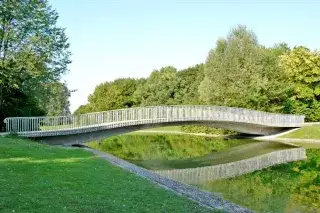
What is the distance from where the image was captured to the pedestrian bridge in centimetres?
3244

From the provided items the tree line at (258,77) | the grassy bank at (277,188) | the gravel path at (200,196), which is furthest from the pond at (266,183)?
the tree line at (258,77)

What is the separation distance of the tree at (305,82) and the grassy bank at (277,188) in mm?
29224

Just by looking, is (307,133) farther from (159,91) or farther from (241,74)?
(159,91)

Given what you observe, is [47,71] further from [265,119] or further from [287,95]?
[287,95]

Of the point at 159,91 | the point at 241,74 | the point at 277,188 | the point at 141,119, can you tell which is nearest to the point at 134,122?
the point at 141,119

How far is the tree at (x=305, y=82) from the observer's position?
52375 millimetres

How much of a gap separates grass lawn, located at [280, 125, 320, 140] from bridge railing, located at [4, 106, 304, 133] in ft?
4.88

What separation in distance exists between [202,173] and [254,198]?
779 cm

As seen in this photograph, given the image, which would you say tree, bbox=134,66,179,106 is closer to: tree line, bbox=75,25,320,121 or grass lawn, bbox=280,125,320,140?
tree line, bbox=75,25,320,121

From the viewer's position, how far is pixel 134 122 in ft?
121

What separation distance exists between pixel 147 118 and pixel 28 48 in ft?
39.6

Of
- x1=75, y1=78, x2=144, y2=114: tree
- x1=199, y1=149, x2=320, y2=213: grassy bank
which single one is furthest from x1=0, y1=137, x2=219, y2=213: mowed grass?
x1=75, y1=78, x2=144, y2=114: tree

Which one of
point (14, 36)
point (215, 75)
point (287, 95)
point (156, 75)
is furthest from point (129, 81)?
point (14, 36)

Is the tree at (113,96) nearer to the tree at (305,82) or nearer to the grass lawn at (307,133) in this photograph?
the tree at (305,82)
